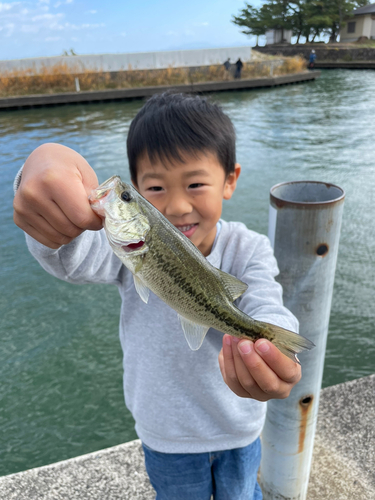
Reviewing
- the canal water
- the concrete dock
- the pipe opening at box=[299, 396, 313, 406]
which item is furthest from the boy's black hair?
the canal water

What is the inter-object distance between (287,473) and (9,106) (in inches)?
901

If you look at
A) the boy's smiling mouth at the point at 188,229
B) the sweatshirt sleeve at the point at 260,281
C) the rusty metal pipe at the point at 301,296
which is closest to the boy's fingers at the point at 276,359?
the sweatshirt sleeve at the point at 260,281

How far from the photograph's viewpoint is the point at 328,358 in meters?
5.10

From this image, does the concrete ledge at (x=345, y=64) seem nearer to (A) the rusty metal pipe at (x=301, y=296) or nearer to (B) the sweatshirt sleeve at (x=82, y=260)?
(A) the rusty metal pipe at (x=301, y=296)

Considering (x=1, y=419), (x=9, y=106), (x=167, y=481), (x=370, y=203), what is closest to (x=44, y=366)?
(x=1, y=419)

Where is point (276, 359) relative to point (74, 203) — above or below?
below

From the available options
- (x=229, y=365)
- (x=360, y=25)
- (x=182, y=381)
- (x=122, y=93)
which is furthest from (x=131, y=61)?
(x=360, y=25)

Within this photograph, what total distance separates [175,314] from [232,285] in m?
0.67

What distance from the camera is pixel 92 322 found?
18.8ft

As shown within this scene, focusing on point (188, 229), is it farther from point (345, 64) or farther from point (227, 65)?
point (345, 64)

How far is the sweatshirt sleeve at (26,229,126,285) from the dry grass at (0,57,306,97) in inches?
935

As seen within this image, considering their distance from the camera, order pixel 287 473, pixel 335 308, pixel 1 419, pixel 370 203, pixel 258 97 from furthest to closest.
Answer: pixel 258 97, pixel 370 203, pixel 335 308, pixel 1 419, pixel 287 473

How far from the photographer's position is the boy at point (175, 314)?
1.82 m

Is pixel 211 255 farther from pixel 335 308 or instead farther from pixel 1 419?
pixel 335 308
